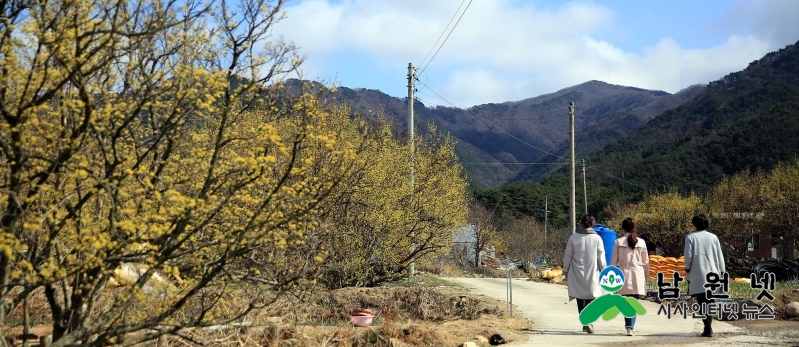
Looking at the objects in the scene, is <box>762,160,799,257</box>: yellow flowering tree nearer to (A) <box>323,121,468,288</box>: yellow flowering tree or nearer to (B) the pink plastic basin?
(A) <box>323,121,468,288</box>: yellow flowering tree

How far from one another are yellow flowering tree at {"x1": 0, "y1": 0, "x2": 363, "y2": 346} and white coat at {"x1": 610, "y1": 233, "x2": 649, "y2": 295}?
17.1 feet

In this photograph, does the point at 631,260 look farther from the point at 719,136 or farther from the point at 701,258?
the point at 719,136

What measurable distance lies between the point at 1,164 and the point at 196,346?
3083mm

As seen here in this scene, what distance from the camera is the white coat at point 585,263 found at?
10.9m

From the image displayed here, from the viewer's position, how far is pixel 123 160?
22.5ft

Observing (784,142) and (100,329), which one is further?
(784,142)

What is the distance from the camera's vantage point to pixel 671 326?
11.6m

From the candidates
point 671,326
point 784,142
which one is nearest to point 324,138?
point 671,326

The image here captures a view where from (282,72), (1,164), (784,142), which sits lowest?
(1,164)

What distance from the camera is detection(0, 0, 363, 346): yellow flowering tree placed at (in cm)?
637

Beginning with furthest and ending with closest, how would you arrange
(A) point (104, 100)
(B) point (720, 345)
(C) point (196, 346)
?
(B) point (720, 345) < (C) point (196, 346) < (A) point (104, 100)

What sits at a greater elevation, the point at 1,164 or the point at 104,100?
the point at 104,100

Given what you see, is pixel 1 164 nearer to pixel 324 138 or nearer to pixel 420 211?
pixel 324 138

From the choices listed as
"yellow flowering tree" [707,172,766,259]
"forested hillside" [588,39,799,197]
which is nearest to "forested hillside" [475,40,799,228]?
"forested hillside" [588,39,799,197]
